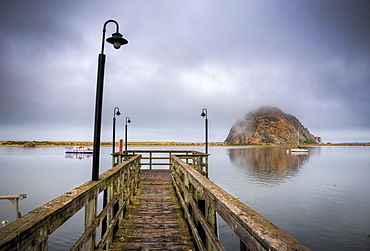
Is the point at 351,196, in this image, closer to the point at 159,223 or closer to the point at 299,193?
the point at 299,193

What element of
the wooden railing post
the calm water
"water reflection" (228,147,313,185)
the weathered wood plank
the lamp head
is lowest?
the calm water

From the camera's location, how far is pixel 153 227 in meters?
5.02

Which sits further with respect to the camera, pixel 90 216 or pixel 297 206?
pixel 297 206

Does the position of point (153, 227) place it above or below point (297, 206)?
above

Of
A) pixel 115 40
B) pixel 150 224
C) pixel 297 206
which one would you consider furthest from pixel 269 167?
pixel 115 40

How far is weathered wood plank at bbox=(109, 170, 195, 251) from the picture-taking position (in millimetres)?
4074

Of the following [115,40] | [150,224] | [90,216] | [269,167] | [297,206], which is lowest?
[297,206]

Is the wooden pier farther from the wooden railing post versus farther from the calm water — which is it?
the calm water

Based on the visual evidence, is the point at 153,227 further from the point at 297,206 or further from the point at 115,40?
the point at 297,206

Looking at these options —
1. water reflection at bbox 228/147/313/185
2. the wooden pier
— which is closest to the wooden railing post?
the wooden pier

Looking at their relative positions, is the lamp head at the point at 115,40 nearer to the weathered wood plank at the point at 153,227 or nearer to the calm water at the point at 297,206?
the weathered wood plank at the point at 153,227

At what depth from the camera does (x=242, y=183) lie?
19.6 meters

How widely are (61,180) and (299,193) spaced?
20.1 metres

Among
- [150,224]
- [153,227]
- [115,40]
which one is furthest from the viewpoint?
[115,40]
